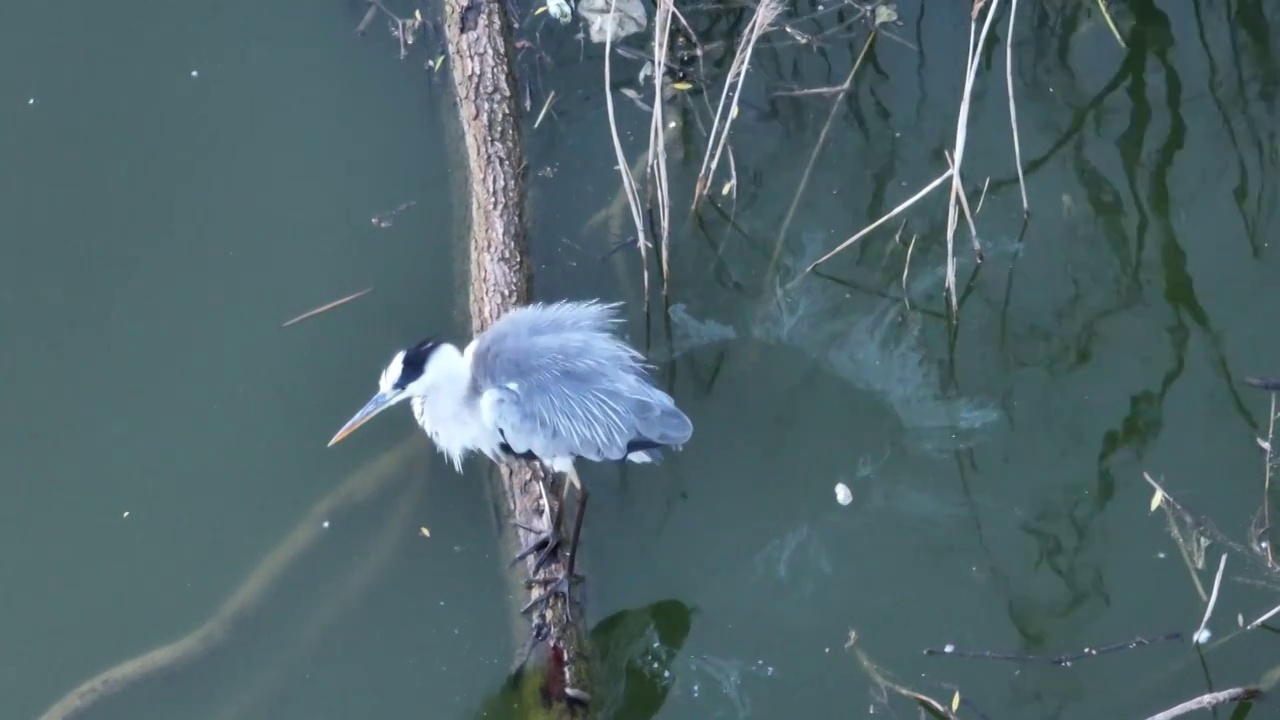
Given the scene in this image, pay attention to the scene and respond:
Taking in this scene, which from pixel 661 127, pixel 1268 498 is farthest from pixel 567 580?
pixel 1268 498

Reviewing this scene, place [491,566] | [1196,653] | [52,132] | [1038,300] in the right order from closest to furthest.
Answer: [1196,653] < [491,566] < [1038,300] < [52,132]

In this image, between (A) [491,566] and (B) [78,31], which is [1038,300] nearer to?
(A) [491,566]

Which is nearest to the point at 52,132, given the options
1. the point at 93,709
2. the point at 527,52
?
the point at 527,52

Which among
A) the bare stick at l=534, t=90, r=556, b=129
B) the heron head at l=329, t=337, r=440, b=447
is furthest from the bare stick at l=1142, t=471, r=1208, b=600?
the bare stick at l=534, t=90, r=556, b=129

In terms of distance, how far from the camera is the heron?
2.08 meters

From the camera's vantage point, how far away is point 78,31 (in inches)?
125

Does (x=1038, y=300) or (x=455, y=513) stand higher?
(x=1038, y=300)

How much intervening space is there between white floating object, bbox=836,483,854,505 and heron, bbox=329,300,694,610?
21.6 inches

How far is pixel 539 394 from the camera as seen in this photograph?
2.08 m

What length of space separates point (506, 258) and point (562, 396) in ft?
1.91

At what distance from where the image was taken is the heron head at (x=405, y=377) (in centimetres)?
211

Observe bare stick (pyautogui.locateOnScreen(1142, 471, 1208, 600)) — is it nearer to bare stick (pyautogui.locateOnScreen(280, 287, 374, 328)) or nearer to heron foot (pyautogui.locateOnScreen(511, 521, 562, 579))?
heron foot (pyautogui.locateOnScreen(511, 521, 562, 579))

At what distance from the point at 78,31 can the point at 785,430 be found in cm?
240

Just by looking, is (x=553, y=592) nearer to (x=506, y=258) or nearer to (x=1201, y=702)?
(x=506, y=258)
